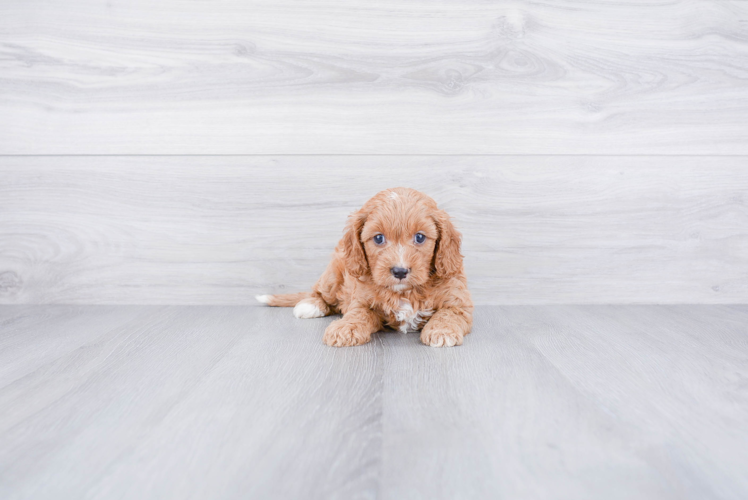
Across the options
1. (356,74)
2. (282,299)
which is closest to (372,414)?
(282,299)

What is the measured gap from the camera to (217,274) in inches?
86.4

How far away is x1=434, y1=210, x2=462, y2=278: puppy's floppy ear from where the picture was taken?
1.58 meters

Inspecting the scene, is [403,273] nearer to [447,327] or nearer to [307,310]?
[447,327]

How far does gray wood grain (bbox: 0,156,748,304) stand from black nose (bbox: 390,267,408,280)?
2.30ft

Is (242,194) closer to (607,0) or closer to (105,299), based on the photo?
(105,299)

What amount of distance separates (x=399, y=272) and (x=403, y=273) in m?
0.01

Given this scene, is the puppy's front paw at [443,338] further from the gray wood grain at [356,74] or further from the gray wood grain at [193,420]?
the gray wood grain at [356,74]

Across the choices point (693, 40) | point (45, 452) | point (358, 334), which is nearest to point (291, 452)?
point (45, 452)

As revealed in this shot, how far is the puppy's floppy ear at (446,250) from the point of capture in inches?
62.3

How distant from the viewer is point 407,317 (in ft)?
5.42

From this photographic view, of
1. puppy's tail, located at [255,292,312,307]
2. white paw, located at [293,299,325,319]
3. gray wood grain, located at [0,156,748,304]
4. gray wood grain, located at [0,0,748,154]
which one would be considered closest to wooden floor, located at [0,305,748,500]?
white paw, located at [293,299,325,319]

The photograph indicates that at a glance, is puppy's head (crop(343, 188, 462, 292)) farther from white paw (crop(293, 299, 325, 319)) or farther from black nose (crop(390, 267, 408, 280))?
white paw (crop(293, 299, 325, 319))

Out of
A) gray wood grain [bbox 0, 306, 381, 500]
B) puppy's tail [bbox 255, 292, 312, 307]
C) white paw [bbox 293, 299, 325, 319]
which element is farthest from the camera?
puppy's tail [bbox 255, 292, 312, 307]

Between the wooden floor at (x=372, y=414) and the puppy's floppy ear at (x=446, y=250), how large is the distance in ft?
0.83
